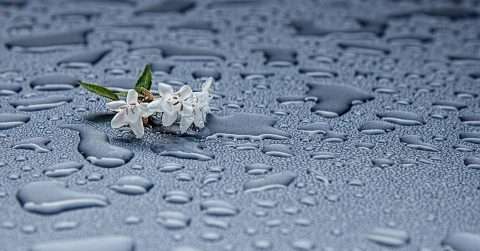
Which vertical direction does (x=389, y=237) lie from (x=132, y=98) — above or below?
below

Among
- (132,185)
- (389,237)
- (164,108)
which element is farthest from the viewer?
(164,108)

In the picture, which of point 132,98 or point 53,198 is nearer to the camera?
point 53,198

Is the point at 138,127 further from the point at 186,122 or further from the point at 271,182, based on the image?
the point at 271,182

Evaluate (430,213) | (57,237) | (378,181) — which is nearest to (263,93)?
(378,181)

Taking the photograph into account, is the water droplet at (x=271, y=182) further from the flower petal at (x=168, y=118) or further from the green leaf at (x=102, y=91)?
the green leaf at (x=102, y=91)

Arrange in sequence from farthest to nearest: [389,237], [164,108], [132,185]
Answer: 1. [164,108]
2. [132,185]
3. [389,237]

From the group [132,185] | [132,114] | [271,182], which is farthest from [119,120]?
[271,182]
